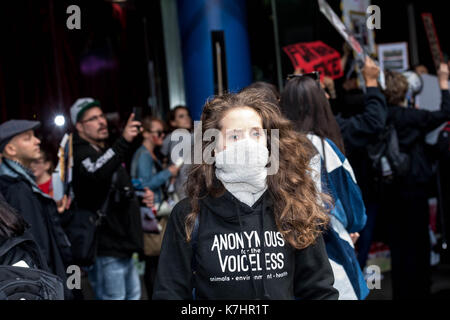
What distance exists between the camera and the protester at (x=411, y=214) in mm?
4602

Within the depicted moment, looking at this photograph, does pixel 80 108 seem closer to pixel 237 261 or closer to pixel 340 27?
pixel 340 27

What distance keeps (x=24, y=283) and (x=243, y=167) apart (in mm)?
928

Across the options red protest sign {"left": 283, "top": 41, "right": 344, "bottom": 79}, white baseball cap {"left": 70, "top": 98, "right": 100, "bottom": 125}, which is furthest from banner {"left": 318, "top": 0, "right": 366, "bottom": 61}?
white baseball cap {"left": 70, "top": 98, "right": 100, "bottom": 125}

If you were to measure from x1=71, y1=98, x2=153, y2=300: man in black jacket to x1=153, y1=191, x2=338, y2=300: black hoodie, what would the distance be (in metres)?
1.88

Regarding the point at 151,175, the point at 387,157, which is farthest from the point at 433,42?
the point at 151,175

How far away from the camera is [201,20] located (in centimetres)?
573

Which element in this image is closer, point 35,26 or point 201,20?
point 35,26

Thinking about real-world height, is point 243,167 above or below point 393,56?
below

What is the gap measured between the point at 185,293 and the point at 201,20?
4.29m

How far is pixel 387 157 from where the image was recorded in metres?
4.41

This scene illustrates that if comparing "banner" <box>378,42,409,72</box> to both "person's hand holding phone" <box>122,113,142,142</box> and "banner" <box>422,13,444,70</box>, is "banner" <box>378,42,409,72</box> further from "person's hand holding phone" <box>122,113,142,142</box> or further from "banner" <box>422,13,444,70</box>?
"person's hand holding phone" <box>122,113,142,142</box>

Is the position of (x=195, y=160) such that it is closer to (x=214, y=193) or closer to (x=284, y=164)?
(x=214, y=193)
